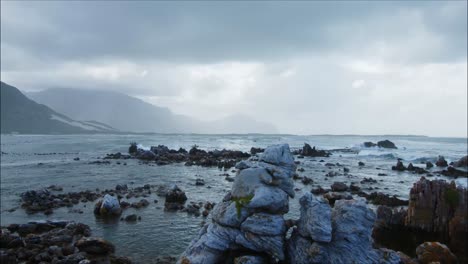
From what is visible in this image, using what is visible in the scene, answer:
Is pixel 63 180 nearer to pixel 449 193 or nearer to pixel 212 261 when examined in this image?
pixel 212 261

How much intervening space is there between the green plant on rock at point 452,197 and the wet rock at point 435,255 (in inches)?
315

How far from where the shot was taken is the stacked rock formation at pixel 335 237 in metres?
17.6

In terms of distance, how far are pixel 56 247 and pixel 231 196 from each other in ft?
42.2

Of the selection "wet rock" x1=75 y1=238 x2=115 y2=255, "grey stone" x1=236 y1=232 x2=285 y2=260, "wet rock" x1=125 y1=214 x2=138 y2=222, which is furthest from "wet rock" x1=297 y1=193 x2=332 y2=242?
"wet rock" x1=125 y1=214 x2=138 y2=222

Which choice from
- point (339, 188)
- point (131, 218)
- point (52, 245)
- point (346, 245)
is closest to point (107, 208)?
point (131, 218)

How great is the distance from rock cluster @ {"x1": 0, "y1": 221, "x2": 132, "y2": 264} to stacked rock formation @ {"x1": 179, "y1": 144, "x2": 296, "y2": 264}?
7.31 meters

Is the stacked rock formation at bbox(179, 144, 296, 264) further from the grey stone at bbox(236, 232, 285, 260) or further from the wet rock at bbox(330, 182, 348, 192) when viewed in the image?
the wet rock at bbox(330, 182, 348, 192)

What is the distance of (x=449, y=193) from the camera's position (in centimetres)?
2933

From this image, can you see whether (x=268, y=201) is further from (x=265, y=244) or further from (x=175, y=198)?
(x=175, y=198)

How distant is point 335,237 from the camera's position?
18188 mm

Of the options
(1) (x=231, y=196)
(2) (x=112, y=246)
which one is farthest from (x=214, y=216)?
(2) (x=112, y=246)

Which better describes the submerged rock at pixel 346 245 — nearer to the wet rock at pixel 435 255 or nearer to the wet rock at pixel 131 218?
the wet rock at pixel 435 255

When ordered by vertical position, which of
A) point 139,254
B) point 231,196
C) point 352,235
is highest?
point 231,196

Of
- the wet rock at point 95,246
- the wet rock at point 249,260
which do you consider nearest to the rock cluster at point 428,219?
the wet rock at point 249,260
